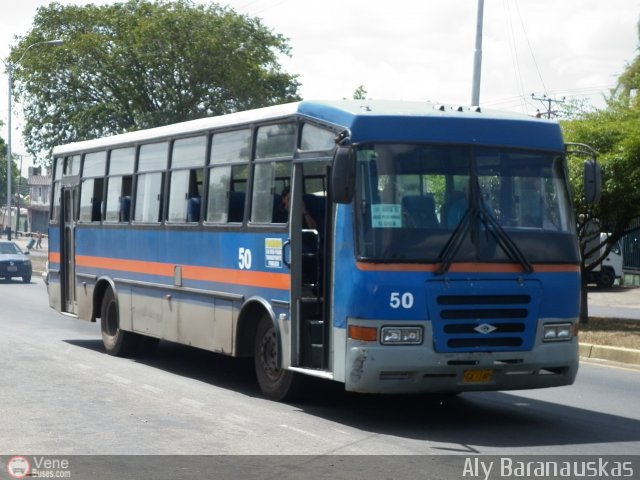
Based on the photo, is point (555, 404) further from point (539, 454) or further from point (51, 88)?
point (51, 88)

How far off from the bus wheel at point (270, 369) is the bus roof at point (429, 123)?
2.31 m

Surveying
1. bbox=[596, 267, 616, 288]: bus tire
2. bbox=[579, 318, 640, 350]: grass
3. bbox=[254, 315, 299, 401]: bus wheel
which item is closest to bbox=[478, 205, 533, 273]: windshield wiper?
bbox=[254, 315, 299, 401]: bus wheel

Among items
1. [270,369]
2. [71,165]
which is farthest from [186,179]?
[71,165]

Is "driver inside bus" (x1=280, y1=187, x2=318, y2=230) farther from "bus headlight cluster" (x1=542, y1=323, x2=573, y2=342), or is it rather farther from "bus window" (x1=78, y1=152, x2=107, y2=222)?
"bus window" (x1=78, y1=152, x2=107, y2=222)

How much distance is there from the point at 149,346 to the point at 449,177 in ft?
24.5

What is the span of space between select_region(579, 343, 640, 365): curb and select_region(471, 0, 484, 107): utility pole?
10912 mm

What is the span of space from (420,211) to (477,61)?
60.1ft

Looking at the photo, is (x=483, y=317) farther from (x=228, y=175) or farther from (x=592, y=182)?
(x=228, y=175)

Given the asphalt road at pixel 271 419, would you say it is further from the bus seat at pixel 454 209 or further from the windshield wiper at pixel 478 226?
the bus seat at pixel 454 209

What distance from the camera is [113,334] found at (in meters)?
17.0

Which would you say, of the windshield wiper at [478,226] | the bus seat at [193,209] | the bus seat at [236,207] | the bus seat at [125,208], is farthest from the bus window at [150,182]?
the windshield wiper at [478,226]

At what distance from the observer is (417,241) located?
10.5 metres

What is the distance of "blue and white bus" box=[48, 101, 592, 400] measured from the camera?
10.4 m

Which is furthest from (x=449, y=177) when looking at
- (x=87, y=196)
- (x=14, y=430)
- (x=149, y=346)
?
(x=87, y=196)
